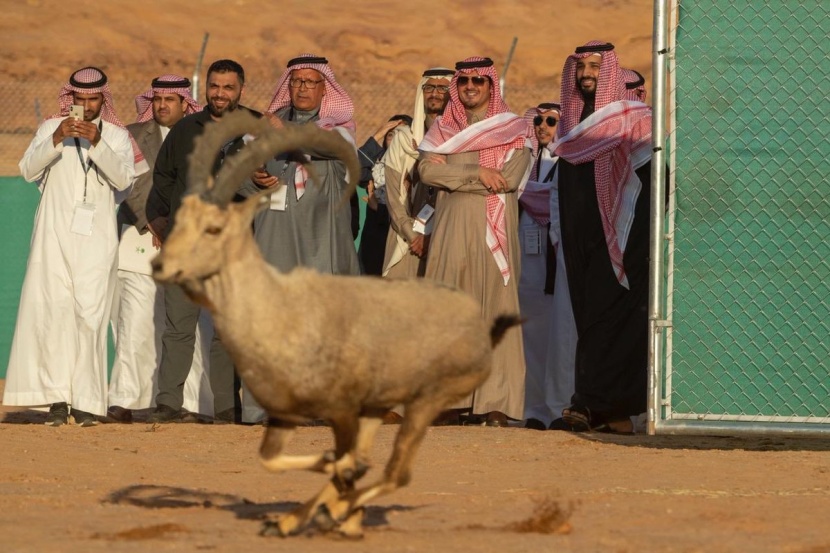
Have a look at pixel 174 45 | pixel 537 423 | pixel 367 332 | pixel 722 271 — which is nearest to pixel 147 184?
pixel 537 423

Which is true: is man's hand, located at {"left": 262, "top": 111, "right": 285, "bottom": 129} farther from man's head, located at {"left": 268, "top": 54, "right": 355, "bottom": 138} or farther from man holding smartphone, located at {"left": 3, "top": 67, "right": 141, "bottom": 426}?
man holding smartphone, located at {"left": 3, "top": 67, "right": 141, "bottom": 426}

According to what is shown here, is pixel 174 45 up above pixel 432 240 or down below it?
above

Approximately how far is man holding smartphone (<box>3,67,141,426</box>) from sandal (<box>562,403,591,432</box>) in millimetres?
3733

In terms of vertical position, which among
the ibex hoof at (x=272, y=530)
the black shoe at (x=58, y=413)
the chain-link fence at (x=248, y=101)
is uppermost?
the chain-link fence at (x=248, y=101)

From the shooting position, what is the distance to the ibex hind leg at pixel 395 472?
661cm

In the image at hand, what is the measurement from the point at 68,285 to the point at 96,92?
1.58 metres

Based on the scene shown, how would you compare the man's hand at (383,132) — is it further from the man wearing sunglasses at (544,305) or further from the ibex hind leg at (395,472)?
the ibex hind leg at (395,472)

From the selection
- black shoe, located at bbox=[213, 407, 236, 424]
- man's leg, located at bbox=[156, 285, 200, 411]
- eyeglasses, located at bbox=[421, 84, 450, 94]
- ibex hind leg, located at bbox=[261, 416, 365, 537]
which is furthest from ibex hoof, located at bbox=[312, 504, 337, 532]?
eyeglasses, located at bbox=[421, 84, 450, 94]

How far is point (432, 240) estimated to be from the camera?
1204 centimetres

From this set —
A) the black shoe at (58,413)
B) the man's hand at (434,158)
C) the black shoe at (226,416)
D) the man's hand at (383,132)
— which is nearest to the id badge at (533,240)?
the man's hand at (434,158)

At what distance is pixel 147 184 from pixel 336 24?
3056 centimetres

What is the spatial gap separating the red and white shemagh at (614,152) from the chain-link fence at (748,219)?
1.46 meters

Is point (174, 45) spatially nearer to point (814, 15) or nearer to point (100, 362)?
point (100, 362)

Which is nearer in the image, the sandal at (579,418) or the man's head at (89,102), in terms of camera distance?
the sandal at (579,418)
